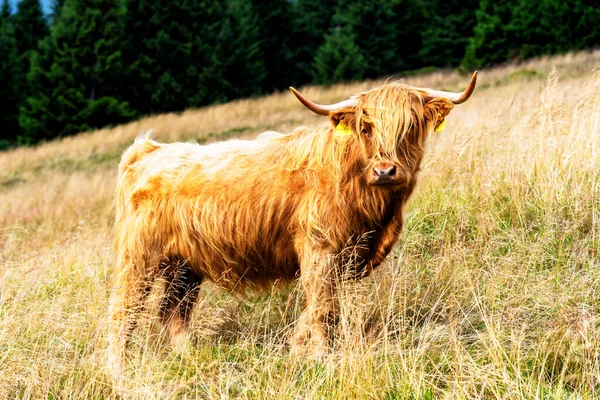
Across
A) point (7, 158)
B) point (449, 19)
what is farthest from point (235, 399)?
point (449, 19)

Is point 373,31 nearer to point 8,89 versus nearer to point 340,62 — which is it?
point 340,62

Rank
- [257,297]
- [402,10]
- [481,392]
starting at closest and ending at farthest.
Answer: [481,392], [257,297], [402,10]

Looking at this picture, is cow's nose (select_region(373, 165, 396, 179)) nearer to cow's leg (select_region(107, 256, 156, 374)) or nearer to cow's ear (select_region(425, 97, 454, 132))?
cow's ear (select_region(425, 97, 454, 132))

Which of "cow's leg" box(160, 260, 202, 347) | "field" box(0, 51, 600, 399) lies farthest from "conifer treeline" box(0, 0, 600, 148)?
"cow's leg" box(160, 260, 202, 347)

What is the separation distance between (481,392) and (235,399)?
3.59ft

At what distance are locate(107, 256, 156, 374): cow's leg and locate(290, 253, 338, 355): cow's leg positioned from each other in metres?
0.99

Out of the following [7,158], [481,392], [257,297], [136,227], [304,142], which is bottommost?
[7,158]

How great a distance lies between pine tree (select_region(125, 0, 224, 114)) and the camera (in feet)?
84.1

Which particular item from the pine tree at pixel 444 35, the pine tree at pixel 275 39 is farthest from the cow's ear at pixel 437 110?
the pine tree at pixel 444 35

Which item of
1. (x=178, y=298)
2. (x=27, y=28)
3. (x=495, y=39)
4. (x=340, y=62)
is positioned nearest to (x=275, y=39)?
(x=340, y=62)

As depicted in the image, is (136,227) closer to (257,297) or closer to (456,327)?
(257,297)

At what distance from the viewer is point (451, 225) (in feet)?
15.2

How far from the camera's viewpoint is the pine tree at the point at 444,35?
33688mm

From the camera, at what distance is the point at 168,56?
26.0 m
